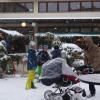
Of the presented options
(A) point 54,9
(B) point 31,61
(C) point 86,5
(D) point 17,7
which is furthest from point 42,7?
(B) point 31,61

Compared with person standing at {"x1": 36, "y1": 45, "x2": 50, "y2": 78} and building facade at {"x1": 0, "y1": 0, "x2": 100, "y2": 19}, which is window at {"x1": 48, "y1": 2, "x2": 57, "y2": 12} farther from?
person standing at {"x1": 36, "y1": 45, "x2": 50, "y2": 78}

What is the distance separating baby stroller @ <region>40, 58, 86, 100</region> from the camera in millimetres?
11406

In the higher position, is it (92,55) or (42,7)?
(42,7)

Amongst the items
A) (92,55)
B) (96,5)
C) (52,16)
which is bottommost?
(92,55)

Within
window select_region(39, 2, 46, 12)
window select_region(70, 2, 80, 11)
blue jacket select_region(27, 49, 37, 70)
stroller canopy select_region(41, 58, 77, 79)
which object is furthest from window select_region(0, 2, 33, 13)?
stroller canopy select_region(41, 58, 77, 79)

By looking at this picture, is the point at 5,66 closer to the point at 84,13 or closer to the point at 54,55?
the point at 54,55

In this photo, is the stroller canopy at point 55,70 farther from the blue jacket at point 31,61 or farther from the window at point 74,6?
the window at point 74,6

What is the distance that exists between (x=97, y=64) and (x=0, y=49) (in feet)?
17.4

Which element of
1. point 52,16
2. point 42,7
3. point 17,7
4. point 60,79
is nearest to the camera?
point 60,79

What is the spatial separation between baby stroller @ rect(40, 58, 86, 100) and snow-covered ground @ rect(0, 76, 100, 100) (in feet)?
2.65

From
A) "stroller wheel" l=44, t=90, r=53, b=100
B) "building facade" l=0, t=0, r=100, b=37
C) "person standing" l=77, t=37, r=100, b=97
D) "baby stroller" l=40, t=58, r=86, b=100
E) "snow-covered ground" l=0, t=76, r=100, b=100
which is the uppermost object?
"building facade" l=0, t=0, r=100, b=37

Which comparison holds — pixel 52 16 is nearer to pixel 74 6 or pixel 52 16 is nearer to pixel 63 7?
pixel 63 7

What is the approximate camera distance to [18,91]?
13977 millimetres

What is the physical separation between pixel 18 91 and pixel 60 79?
110 inches
